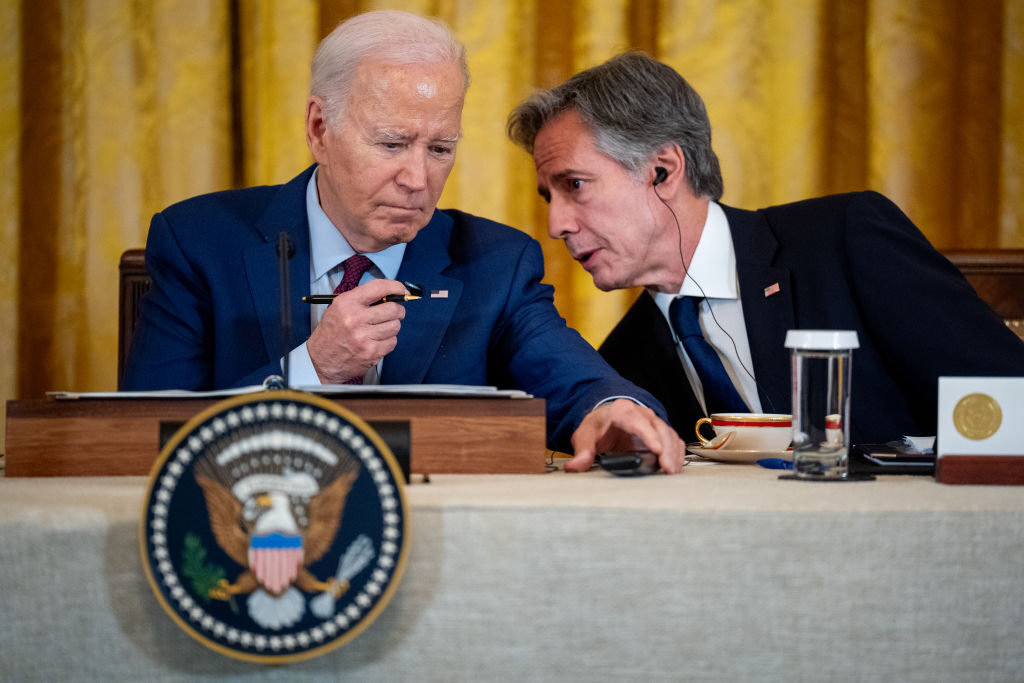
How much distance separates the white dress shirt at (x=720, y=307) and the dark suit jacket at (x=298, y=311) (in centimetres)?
37

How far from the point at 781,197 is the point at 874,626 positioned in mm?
2019

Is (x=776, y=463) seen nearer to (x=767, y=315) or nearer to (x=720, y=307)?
(x=767, y=315)

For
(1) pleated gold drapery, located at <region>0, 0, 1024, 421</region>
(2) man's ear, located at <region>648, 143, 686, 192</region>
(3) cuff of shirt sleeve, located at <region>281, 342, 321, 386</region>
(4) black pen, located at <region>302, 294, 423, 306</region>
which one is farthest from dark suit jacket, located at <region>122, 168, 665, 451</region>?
(1) pleated gold drapery, located at <region>0, 0, 1024, 421</region>

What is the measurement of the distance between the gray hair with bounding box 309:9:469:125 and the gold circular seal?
0.96 m

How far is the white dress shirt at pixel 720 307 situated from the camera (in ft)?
5.84

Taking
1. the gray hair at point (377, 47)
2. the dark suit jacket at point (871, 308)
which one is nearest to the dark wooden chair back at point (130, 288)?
the gray hair at point (377, 47)

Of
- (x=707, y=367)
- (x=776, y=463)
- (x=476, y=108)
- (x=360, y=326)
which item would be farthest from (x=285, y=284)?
(x=476, y=108)

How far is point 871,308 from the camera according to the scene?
1633 mm

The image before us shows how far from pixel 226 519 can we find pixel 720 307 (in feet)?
4.45

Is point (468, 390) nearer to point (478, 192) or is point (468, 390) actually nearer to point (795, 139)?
point (478, 192)

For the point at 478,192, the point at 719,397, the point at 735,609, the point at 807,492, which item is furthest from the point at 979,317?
the point at 478,192

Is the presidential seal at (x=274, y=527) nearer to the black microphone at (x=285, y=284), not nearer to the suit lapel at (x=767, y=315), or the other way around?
the black microphone at (x=285, y=284)

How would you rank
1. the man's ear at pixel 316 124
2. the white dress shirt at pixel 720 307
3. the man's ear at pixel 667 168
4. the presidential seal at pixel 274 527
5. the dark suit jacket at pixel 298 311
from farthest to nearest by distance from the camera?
the man's ear at pixel 667 168, the white dress shirt at pixel 720 307, the man's ear at pixel 316 124, the dark suit jacket at pixel 298 311, the presidential seal at pixel 274 527

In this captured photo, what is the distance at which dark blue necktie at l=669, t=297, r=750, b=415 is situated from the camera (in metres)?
1.74
